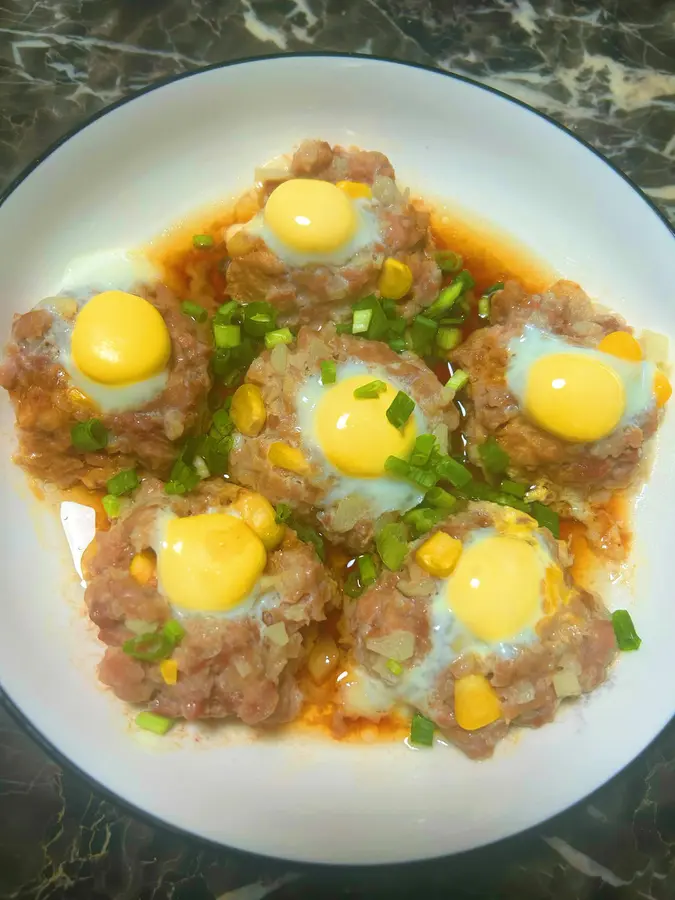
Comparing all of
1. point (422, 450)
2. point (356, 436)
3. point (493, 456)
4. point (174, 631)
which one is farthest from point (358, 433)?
point (174, 631)

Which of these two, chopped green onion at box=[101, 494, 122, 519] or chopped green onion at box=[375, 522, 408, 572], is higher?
chopped green onion at box=[375, 522, 408, 572]

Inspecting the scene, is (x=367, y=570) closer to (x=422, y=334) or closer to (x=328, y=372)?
(x=328, y=372)

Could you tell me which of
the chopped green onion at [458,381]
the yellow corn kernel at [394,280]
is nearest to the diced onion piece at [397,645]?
the chopped green onion at [458,381]

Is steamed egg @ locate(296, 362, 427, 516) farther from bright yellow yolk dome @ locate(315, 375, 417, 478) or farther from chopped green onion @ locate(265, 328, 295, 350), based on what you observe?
chopped green onion @ locate(265, 328, 295, 350)

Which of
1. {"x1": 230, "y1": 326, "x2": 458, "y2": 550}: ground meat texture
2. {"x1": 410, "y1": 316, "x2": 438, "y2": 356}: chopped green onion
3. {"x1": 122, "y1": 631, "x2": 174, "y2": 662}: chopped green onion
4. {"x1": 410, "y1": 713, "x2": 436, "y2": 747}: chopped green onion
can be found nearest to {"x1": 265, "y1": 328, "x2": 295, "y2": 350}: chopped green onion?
{"x1": 230, "y1": 326, "x2": 458, "y2": 550}: ground meat texture

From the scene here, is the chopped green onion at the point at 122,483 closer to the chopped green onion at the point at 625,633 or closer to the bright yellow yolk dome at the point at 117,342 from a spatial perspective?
the bright yellow yolk dome at the point at 117,342

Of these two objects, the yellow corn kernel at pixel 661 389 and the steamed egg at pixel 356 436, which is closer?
the steamed egg at pixel 356 436
